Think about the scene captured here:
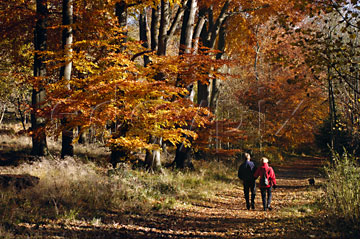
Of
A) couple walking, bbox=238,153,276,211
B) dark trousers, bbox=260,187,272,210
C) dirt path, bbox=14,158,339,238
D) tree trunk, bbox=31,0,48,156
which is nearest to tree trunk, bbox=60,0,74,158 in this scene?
tree trunk, bbox=31,0,48,156

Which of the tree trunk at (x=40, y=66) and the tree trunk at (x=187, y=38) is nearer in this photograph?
the tree trunk at (x=40, y=66)

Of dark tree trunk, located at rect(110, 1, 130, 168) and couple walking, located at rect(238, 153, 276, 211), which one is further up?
dark tree trunk, located at rect(110, 1, 130, 168)

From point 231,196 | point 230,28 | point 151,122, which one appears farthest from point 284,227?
point 230,28

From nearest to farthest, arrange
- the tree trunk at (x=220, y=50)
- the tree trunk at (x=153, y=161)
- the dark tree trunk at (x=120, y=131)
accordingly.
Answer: the dark tree trunk at (x=120, y=131) → the tree trunk at (x=153, y=161) → the tree trunk at (x=220, y=50)

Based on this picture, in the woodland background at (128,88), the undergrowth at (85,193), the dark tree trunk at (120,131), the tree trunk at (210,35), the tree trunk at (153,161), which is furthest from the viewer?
the tree trunk at (210,35)

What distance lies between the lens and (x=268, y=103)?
92.2 ft

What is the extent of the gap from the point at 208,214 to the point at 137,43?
583 centimetres

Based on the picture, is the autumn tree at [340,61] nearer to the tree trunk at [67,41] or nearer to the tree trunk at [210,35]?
the tree trunk at [210,35]

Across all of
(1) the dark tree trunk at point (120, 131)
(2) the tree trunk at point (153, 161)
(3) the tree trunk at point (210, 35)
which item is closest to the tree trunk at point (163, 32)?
(1) the dark tree trunk at point (120, 131)

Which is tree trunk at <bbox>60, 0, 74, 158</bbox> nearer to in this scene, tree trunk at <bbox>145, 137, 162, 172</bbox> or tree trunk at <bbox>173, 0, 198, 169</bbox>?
tree trunk at <bbox>145, 137, 162, 172</bbox>

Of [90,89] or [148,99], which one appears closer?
[90,89]

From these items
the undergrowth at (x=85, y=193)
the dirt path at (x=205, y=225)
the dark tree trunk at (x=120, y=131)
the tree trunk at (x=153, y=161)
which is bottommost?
the dirt path at (x=205, y=225)

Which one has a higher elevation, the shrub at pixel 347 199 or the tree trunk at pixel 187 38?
the tree trunk at pixel 187 38

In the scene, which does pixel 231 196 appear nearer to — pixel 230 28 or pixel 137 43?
pixel 137 43
